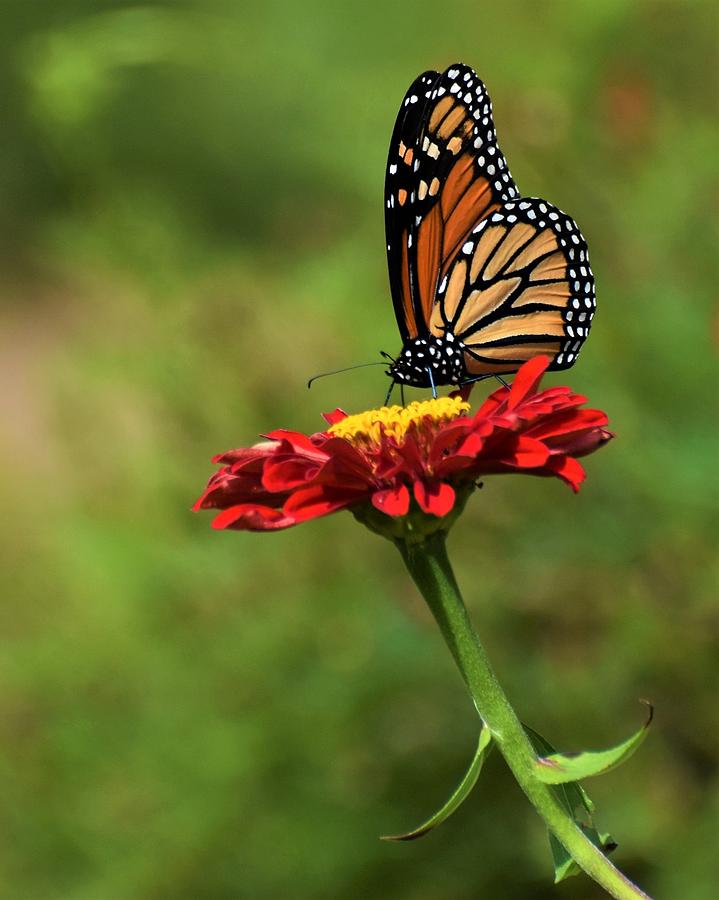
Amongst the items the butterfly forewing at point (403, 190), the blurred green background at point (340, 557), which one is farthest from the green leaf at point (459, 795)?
the blurred green background at point (340, 557)

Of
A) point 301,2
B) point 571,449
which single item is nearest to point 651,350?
A: point 571,449

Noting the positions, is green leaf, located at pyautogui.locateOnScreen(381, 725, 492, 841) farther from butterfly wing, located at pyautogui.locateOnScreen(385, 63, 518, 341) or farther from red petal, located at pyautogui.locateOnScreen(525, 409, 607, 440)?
butterfly wing, located at pyautogui.locateOnScreen(385, 63, 518, 341)

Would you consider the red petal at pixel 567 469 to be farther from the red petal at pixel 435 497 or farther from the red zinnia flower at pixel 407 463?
the red petal at pixel 435 497

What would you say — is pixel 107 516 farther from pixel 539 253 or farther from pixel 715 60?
pixel 715 60

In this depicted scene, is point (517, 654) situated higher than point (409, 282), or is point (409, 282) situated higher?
point (409, 282)

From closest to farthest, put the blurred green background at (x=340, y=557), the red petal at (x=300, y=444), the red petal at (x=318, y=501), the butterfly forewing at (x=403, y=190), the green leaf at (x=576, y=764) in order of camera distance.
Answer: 1. the green leaf at (x=576, y=764)
2. the red petal at (x=318, y=501)
3. the red petal at (x=300, y=444)
4. the butterfly forewing at (x=403, y=190)
5. the blurred green background at (x=340, y=557)

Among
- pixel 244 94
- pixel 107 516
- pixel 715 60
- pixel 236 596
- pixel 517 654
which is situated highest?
pixel 244 94
